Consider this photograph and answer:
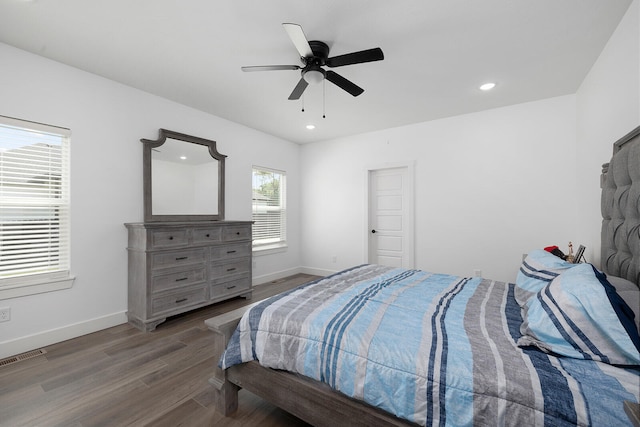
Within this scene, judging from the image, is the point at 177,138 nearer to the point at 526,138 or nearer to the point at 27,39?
the point at 27,39

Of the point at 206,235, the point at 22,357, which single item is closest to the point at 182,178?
the point at 206,235

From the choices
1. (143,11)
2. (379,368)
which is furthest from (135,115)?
(379,368)

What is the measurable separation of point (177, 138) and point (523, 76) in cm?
402

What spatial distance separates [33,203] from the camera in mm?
2430

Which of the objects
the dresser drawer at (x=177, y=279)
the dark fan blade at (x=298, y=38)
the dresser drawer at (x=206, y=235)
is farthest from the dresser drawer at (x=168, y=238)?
the dark fan blade at (x=298, y=38)

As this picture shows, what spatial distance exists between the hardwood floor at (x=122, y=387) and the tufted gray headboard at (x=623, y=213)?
208cm

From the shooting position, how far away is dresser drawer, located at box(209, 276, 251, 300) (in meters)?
3.38

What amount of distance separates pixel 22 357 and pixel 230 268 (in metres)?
1.93

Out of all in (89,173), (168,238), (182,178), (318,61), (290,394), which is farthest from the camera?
(182,178)

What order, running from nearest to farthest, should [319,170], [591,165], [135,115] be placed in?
[591,165], [135,115], [319,170]

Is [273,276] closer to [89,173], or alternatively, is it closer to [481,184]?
[89,173]

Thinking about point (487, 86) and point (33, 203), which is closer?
point (33, 203)

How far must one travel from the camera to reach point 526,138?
343 centimetres

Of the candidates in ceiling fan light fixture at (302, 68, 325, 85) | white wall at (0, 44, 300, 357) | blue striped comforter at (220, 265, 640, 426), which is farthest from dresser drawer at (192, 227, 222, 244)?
ceiling fan light fixture at (302, 68, 325, 85)
